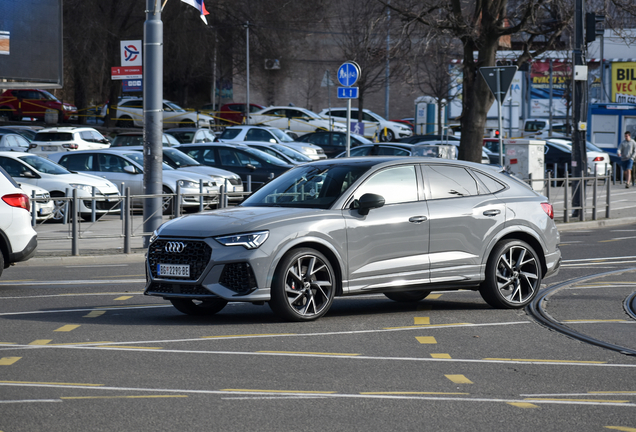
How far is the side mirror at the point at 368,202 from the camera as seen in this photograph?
30.2ft

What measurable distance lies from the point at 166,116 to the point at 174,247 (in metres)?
46.0

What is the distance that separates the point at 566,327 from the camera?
9062 mm

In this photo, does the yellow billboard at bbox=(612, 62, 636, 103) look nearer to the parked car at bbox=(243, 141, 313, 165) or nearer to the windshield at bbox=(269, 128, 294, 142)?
the windshield at bbox=(269, 128, 294, 142)

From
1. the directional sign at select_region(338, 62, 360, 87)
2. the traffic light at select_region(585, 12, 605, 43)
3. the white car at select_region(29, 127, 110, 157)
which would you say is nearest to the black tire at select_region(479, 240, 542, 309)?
the directional sign at select_region(338, 62, 360, 87)

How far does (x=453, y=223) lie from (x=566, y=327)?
1.53 m

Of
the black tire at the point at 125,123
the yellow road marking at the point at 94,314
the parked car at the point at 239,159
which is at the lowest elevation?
the yellow road marking at the point at 94,314

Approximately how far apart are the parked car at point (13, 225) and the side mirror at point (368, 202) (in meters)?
4.83

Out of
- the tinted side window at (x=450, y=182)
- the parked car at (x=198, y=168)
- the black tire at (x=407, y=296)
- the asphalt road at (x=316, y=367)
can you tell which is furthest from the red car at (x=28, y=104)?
the tinted side window at (x=450, y=182)

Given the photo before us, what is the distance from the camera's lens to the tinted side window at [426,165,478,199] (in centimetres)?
995

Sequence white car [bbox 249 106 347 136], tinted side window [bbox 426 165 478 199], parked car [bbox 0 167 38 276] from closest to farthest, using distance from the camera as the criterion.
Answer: tinted side window [bbox 426 165 478 199], parked car [bbox 0 167 38 276], white car [bbox 249 106 347 136]

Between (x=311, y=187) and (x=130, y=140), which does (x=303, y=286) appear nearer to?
(x=311, y=187)

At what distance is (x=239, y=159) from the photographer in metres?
26.7

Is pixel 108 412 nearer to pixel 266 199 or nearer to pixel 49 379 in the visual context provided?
pixel 49 379

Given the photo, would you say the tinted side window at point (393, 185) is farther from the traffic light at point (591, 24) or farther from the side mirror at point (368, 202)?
the traffic light at point (591, 24)
